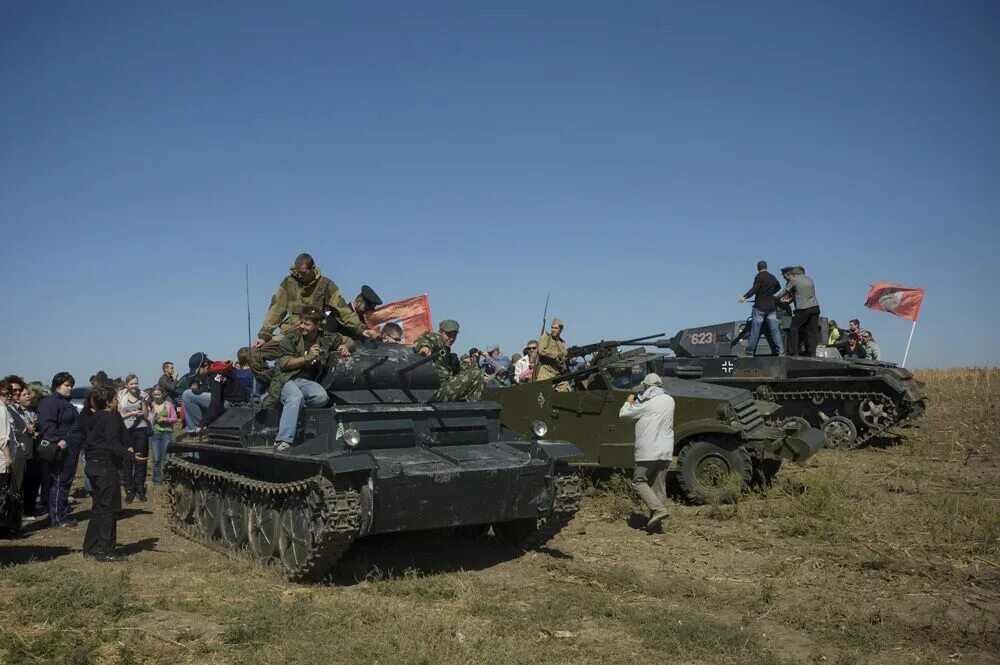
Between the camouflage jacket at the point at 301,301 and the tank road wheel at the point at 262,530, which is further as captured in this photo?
the camouflage jacket at the point at 301,301

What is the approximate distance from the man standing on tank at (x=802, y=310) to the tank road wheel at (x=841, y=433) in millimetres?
1359

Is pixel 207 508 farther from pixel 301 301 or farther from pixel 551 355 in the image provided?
pixel 551 355

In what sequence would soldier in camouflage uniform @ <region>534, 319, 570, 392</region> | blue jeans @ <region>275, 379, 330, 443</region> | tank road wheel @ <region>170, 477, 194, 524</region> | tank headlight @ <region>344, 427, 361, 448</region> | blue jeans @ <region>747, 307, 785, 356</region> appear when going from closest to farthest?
1. tank headlight @ <region>344, 427, 361, 448</region>
2. blue jeans @ <region>275, 379, 330, 443</region>
3. tank road wheel @ <region>170, 477, 194, 524</region>
4. soldier in camouflage uniform @ <region>534, 319, 570, 392</region>
5. blue jeans @ <region>747, 307, 785, 356</region>

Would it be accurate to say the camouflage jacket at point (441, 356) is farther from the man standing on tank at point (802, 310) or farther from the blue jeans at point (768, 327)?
the man standing on tank at point (802, 310)

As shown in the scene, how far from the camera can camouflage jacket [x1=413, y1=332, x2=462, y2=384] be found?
32.7ft

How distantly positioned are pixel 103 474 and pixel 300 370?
2.28 m

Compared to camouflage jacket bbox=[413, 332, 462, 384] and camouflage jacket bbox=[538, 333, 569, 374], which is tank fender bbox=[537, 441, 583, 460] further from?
camouflage jacket bbox=[538, 333, 569, 374]

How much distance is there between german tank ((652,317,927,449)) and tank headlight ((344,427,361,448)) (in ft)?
32.7

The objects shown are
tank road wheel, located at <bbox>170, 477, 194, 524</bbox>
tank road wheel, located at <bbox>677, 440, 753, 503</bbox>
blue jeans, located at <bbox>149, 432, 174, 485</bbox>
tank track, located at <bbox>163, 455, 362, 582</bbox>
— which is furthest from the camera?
blue jeans, located at <bbox>149, 432, 174, 485</bbox>

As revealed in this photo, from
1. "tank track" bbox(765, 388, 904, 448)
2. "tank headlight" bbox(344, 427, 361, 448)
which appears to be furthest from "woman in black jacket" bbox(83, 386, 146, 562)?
"tank track" bbox(765, 388, 904, 448)

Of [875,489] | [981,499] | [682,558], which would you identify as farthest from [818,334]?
[682,558]

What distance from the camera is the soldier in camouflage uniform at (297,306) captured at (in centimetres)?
1037

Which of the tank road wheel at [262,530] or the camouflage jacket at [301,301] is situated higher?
the camouflage jacket at [301,301]

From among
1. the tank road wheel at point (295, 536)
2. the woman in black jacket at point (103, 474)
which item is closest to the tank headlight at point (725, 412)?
the tank road wheel at point (295, 536)
